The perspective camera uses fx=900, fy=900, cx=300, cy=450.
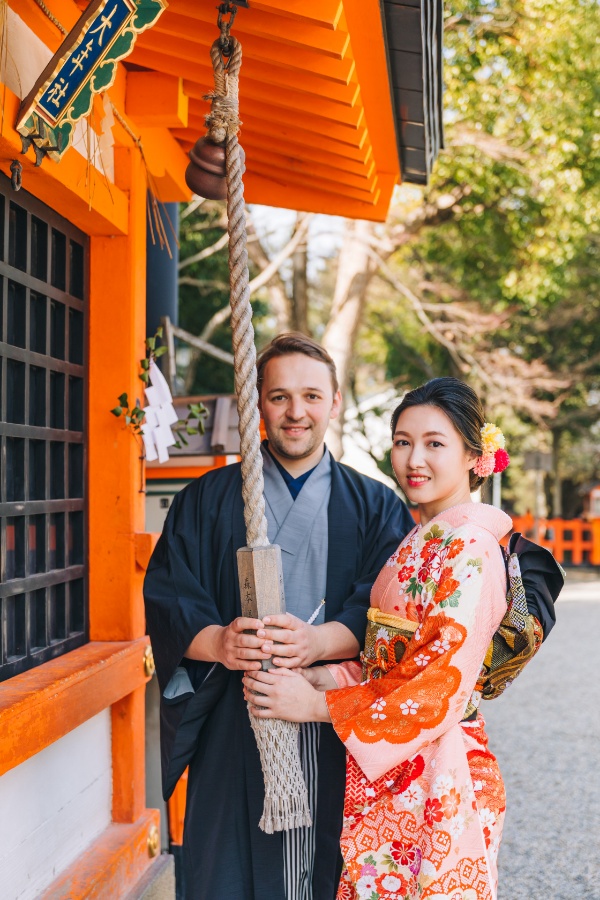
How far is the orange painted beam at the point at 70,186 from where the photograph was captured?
209cm

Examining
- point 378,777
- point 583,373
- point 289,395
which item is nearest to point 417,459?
point 289,395

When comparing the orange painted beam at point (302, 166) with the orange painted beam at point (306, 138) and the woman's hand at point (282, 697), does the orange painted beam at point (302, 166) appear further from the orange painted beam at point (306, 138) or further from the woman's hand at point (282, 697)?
the woman's hand at point (282, 697)

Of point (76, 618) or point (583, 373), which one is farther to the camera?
point (583, 373)

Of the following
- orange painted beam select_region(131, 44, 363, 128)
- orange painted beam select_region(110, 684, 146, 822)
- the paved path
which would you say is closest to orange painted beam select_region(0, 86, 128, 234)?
orange painted beam select_region(131, 44, 363, 128)

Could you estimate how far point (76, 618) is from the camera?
3018 mm

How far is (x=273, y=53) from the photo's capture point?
2580mm

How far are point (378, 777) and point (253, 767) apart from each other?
0.47m

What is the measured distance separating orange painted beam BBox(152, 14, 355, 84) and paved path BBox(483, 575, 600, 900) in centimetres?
327

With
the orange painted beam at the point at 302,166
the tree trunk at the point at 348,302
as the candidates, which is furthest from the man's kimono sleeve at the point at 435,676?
the tree trunk at the point at 348,302

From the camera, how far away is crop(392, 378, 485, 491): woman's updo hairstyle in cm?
207

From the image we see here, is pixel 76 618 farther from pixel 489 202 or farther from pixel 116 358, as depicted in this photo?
pixel 489 202

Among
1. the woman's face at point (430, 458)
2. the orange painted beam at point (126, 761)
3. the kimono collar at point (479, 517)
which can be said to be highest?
the woman's face at point (430, 458)

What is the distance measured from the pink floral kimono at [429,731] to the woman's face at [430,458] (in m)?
0.06

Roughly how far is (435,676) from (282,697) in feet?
1.11
